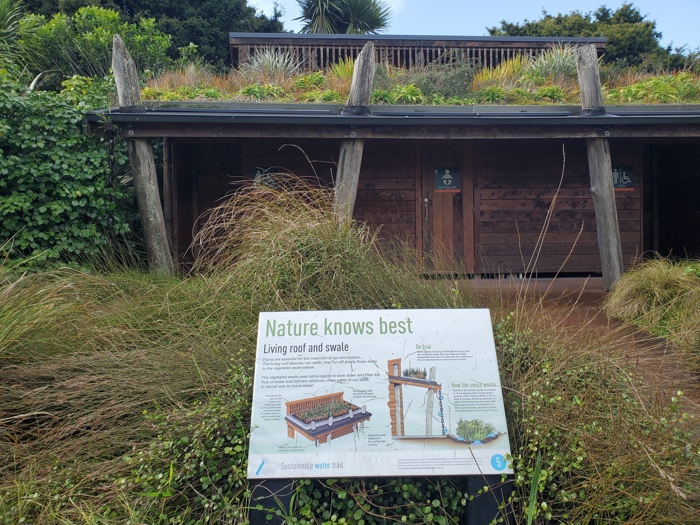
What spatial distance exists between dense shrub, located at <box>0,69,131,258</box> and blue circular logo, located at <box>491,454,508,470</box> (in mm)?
5526

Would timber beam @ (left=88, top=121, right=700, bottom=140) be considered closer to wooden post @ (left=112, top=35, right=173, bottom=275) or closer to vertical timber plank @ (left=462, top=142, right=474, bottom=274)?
wooden post @ (left=112, top=35, right=173, bottom=275)

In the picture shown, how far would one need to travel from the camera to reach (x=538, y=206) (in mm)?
10094

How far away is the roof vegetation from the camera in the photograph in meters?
8.66

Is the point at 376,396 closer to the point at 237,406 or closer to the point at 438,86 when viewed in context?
the point at 237,406

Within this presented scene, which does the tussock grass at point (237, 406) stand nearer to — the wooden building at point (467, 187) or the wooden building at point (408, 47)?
the wooden building at point (467, 187)

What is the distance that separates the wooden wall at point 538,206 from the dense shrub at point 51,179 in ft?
19.4

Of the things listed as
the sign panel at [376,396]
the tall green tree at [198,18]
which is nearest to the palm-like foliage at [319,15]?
the tall green tree at [198,18]

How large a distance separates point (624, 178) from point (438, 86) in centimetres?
368

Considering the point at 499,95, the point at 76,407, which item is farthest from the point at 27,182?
the point at 499,95

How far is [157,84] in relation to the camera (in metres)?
9.30

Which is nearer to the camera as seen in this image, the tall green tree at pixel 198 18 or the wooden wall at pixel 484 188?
the wooden wall at pixel 484 188

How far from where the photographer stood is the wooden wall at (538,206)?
9.99 m

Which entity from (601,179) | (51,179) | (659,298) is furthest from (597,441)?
(51,179)

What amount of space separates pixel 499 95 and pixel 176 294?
20.1 ft
